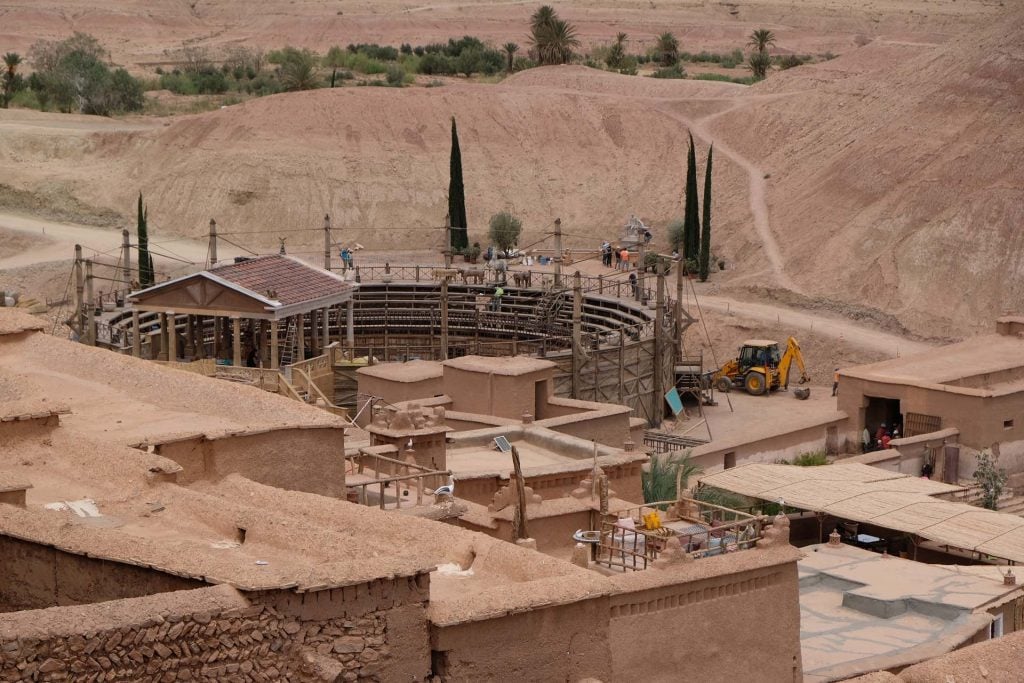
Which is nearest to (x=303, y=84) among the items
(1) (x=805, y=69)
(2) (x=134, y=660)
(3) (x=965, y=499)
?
(1) (x=805, y=69)

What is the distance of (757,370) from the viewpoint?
57.1 metres

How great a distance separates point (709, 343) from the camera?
63.2m

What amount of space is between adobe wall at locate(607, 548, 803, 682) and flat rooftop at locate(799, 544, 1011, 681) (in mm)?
1714

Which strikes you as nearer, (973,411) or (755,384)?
(973,411)

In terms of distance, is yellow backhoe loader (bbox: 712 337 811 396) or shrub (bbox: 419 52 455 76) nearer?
yellow backhoe loader (bbox: 712 337 811 396)

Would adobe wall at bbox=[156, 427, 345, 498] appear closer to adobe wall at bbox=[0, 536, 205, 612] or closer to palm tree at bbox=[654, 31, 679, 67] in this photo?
adobe wall at bbox=[0, 536, 205, 612]

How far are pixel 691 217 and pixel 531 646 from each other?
52598mm

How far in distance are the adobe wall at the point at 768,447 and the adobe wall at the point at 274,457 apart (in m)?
17.9

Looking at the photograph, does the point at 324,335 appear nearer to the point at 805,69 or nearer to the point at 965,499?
the point at 965,499

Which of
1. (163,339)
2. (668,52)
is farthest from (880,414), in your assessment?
(668,52)

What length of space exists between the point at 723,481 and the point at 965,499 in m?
8.45

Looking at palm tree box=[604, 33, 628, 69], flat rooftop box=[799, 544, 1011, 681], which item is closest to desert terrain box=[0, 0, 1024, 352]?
palm tree box=[604, 33, 628, 69]

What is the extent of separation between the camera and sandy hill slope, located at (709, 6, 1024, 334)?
6656 centimetres

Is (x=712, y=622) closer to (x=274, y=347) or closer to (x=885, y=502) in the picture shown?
(x=885, y=502)
